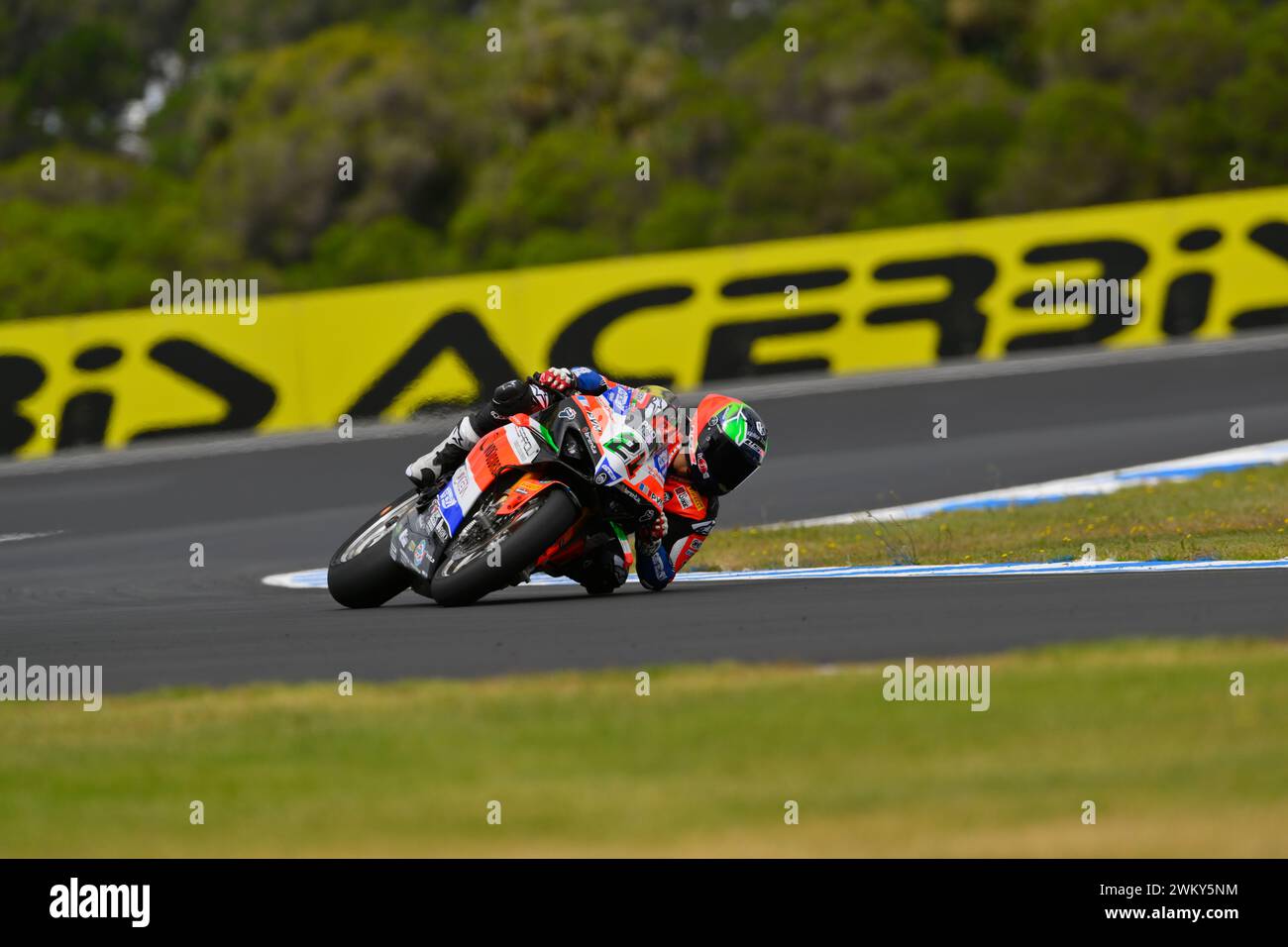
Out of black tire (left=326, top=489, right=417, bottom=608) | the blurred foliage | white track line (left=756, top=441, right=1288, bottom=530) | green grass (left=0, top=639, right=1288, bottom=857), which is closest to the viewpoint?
green grass (left=0, top=639, right=1288, bottom=857)

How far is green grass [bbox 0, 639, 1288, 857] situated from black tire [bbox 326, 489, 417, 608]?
2.86 m

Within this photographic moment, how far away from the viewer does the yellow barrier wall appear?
19094mm

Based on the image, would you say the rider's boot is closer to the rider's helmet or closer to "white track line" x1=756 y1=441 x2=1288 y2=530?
the rider's helmet

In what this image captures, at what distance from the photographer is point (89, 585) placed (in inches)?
569

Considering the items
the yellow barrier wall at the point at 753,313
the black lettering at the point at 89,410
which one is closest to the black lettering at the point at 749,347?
the yellow barrier wall at the point at 753,313

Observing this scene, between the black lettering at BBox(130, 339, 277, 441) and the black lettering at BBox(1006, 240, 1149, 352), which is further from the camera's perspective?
the black lettering at BBox(1006, 240, 1149, 352)

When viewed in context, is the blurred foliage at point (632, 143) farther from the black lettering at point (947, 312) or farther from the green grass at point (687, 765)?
the green grass at point (687, 765)

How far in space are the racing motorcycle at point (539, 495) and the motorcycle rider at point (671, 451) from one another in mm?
A: 61

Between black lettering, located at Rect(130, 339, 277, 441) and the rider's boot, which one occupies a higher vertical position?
black lettering, located at Rect(130, 339, 277, 441)

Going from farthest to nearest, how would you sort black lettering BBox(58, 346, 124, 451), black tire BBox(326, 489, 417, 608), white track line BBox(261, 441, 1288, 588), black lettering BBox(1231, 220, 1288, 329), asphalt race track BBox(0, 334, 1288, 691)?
black lettering BBox(1231, 220, 1288, 329) < black lettering BBox(58, 346, 124, 451) < white track line BBox(261, 441, 1288, 588) < black tire BBox(326, 489, 417, 608) < asphalt race track BBox(0, 334, 1288, 691)

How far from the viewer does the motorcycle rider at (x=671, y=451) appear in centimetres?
1062

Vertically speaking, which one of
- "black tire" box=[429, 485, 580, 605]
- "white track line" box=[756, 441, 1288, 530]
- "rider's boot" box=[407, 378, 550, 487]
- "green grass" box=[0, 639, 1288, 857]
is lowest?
"green grass" box=[0, 639, 1288, 857]

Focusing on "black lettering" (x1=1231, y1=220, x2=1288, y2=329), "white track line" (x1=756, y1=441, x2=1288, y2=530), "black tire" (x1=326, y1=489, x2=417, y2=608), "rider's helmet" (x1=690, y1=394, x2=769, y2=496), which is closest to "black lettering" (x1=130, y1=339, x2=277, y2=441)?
"white track line" (x1=756, y1=441, x2=1288, y2=530)
